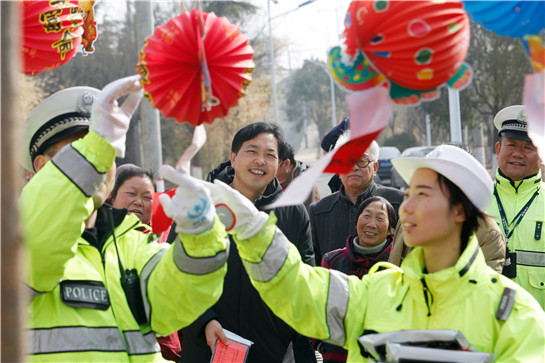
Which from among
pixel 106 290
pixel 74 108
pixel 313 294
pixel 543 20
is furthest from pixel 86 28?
pixel 543 20

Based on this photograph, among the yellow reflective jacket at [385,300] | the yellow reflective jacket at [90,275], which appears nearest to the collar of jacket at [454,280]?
the yellow reflective jacket at [385,300]

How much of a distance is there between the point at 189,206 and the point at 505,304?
1.19 m

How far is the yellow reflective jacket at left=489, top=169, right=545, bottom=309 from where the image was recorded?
4395 millimetres

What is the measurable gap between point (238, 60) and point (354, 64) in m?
0.44

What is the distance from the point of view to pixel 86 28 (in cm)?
358

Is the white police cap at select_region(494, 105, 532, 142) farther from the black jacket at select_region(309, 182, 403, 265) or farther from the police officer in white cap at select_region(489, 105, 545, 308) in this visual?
the black jacket at select_region(309, 182, 403, 265)

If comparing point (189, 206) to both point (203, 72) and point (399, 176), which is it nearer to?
point (203, 72)

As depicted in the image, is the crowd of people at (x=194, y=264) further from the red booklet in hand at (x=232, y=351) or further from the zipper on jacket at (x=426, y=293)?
the red booklet in hand at (x=232, y=351)

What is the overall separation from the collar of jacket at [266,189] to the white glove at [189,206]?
4.68 ft

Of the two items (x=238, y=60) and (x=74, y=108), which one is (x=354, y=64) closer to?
(x=238, y=60)

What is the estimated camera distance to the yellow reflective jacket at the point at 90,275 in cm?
233

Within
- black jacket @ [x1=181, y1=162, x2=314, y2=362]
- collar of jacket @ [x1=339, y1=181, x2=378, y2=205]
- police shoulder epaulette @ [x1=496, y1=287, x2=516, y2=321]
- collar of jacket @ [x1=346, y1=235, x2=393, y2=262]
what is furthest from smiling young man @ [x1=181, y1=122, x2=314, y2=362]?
police shoulder epaulette @ [x1=496, y1=287, x2=516, y2=321]

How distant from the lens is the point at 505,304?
253 cm

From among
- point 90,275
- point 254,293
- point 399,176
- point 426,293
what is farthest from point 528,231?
point 399,176
